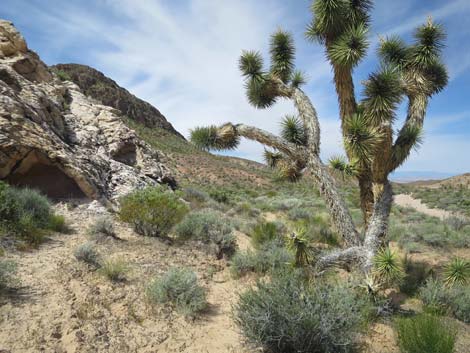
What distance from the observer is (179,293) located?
4.68 meters

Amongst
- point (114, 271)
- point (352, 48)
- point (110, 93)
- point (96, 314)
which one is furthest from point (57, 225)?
point (110, 93)

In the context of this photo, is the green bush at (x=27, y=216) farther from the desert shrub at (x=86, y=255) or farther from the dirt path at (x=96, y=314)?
the desert shrub at (x=86, y=255)

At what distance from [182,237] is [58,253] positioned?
118 inches

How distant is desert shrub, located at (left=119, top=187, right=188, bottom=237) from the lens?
297 inches

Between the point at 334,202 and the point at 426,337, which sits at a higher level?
the point at 334,202

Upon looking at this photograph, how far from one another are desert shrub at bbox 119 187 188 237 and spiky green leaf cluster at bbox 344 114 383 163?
4397 mm

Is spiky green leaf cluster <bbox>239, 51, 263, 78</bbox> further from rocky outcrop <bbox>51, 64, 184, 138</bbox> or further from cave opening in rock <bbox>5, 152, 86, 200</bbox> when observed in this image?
rocky outcrop <bbox>51, 64, 184, 138</bbox>

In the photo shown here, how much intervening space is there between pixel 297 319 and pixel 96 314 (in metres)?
2.62

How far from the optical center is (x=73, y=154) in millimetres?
9211

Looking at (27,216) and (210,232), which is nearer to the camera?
(27,216)

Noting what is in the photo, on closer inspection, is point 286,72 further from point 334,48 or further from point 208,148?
point 208,148

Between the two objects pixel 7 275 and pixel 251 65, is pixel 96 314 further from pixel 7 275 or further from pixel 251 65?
pixel 251 65

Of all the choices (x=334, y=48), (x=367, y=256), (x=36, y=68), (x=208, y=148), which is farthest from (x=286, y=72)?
(x=36, y=68)

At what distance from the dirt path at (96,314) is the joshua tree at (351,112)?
2.44 meters
